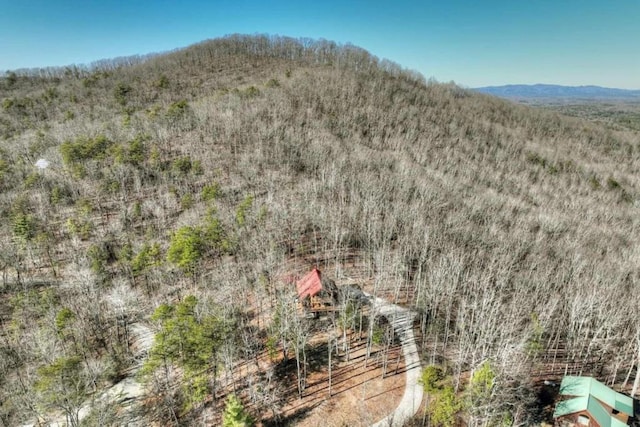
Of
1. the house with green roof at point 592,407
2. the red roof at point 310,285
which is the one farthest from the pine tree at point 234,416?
the house with green roof at point 592,407

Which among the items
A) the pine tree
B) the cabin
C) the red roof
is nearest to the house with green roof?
the cabin

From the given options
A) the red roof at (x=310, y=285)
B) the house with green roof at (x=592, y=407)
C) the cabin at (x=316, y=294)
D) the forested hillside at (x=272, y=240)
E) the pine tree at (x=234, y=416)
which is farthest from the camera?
the cabin at (x=316, y=294)

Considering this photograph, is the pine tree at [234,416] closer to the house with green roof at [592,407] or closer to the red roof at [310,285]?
the red roof at [310,285]

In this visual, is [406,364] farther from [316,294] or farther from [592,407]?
[592,407]

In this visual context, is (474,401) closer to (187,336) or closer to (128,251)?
(187,336)

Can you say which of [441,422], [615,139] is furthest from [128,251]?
[615,139]

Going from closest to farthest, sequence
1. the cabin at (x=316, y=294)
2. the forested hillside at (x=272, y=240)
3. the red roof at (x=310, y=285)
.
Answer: the forested hillside at (x=272, y=240) → the red roof at (x=310, y=285) → the cabin at (x=316, y=294)
